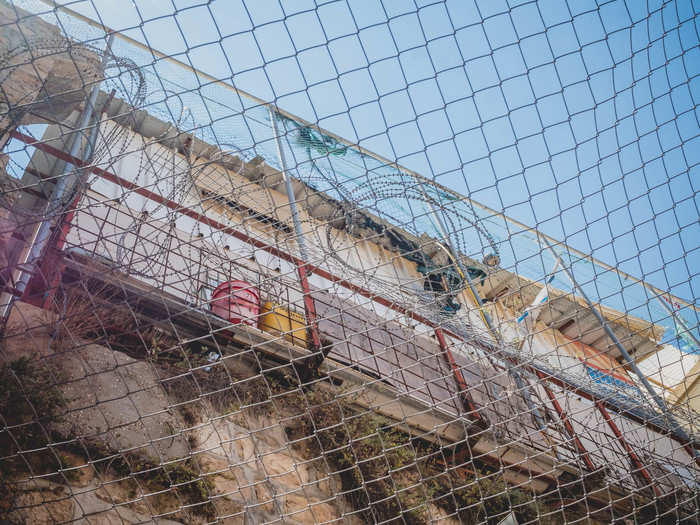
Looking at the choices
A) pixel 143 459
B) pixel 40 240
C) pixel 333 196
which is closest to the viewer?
pixel 143 459

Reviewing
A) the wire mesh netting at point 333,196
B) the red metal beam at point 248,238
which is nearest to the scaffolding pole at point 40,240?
the wire mesh netting at point 333,196

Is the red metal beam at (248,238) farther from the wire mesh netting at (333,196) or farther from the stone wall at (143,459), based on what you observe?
the stone wall at (143,459)

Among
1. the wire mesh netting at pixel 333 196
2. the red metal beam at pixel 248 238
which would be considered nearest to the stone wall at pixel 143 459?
the wire mesh netting at pixel 333 196

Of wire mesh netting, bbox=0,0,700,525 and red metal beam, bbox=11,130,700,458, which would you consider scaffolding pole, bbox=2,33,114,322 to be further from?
red metal beam, bbox=11,130,700,458

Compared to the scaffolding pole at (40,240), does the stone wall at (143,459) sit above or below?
below

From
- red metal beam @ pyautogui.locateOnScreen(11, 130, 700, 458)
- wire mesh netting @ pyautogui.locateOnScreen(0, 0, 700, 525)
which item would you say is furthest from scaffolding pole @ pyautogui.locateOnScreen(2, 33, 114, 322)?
red metal beam @ pyautogui.locateOnScreen(11, 130, 700, 458)

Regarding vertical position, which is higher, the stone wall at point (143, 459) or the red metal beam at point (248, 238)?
the red metal beam at point (248, 238)

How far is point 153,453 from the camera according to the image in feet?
8.01

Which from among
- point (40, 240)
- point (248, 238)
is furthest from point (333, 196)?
point (40, 240)

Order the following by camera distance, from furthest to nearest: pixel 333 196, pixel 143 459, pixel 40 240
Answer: pixel 333 196
pixel 40 240
pixel 143 459

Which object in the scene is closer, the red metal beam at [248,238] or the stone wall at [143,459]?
the stone wall at [143,459]

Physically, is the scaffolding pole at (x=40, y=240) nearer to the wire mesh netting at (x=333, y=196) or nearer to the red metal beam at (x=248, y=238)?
the wire mesh netting at (x=333, y=196)

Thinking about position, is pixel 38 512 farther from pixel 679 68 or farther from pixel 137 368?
pixel 679 68

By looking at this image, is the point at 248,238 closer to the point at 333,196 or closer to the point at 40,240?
the point at 333,196
